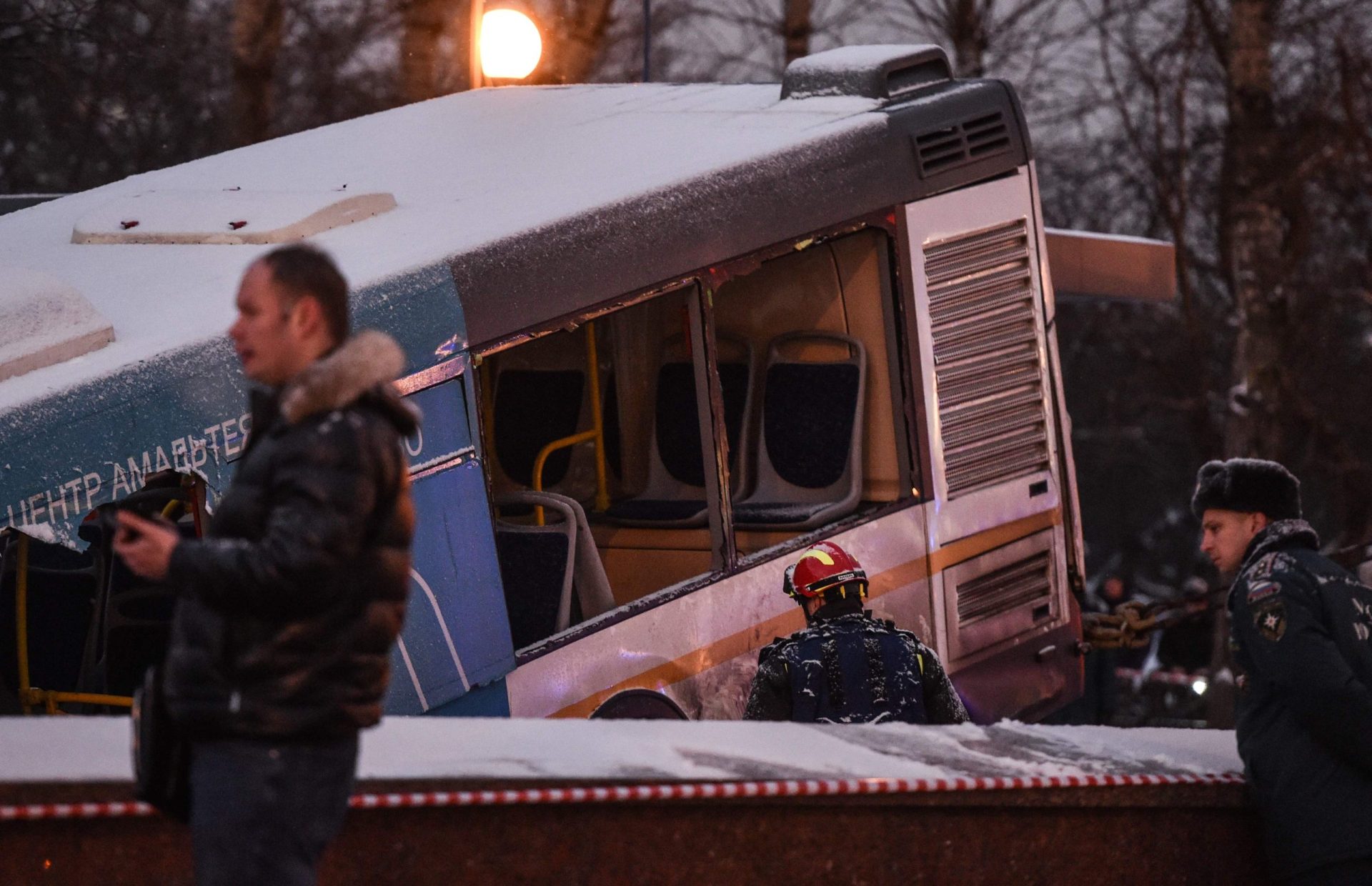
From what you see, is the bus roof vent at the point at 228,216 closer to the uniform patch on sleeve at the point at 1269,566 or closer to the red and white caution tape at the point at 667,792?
the red and white caution tape at the point at 667,792

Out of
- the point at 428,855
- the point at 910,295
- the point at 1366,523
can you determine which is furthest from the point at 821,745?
the point at 1366,523

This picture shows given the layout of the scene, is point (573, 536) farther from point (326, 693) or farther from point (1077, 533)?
point (326, 693)

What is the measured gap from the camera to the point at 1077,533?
7852 mm

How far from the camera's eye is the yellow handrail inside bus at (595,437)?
7.52 m

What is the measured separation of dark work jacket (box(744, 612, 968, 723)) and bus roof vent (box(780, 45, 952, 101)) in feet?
7.84

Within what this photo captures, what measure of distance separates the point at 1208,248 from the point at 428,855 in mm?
19965

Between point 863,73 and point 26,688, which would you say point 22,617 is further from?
point 863,73

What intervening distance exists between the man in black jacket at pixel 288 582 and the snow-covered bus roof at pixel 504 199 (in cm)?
196

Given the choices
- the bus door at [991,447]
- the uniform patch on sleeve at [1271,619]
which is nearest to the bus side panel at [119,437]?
the uniform patch on sleeve at [1271,619]

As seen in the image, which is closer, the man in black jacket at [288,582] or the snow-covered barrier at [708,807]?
the man in black jacket at [288,582]

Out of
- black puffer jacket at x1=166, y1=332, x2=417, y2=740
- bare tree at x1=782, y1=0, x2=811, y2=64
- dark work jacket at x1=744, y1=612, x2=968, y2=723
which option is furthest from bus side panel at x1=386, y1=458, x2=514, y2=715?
bare tree at x1=782, y1=0, x2=811, y2=64

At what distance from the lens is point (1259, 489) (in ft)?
14.4

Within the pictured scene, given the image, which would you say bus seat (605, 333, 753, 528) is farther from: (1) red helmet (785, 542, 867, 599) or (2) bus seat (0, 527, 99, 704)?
(2) bus seat (0, 527, 99, 704)

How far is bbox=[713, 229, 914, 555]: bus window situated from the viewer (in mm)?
7145
